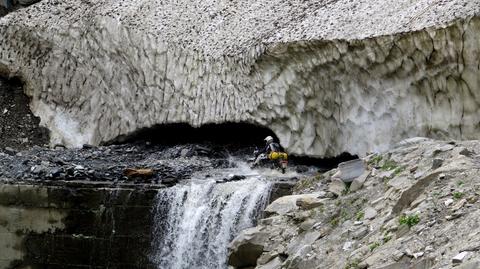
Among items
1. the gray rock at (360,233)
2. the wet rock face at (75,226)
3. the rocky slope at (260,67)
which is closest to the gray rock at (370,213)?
the gray rock at (360,233)

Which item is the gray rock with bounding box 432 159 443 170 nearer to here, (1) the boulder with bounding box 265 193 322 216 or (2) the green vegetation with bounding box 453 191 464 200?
(2) the green vegetation with bounding box 453 191 464 200

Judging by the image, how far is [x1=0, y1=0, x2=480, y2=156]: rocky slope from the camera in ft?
40.7

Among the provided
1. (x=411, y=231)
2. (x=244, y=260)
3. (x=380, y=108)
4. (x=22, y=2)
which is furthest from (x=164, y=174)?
(x=22, y=2)

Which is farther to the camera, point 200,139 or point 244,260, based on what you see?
point 200,139

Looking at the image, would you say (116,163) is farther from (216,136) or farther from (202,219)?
(202,219)

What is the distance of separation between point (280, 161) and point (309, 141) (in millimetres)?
721

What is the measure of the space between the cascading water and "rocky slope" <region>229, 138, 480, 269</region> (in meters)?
1.49

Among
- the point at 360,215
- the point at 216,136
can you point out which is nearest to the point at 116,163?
the point at 216,136

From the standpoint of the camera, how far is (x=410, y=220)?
7797 millimetres

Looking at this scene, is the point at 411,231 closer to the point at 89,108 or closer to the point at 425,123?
the point at 425,123

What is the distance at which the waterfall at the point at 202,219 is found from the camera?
1277 centimetres

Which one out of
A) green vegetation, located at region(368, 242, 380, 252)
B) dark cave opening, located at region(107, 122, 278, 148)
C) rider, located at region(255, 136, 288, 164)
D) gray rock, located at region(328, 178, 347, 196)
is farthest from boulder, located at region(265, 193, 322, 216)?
dark cave opening, located at region(107, 122, 278, 148)

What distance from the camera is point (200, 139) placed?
18031 millimetres

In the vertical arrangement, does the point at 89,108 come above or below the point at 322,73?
below
